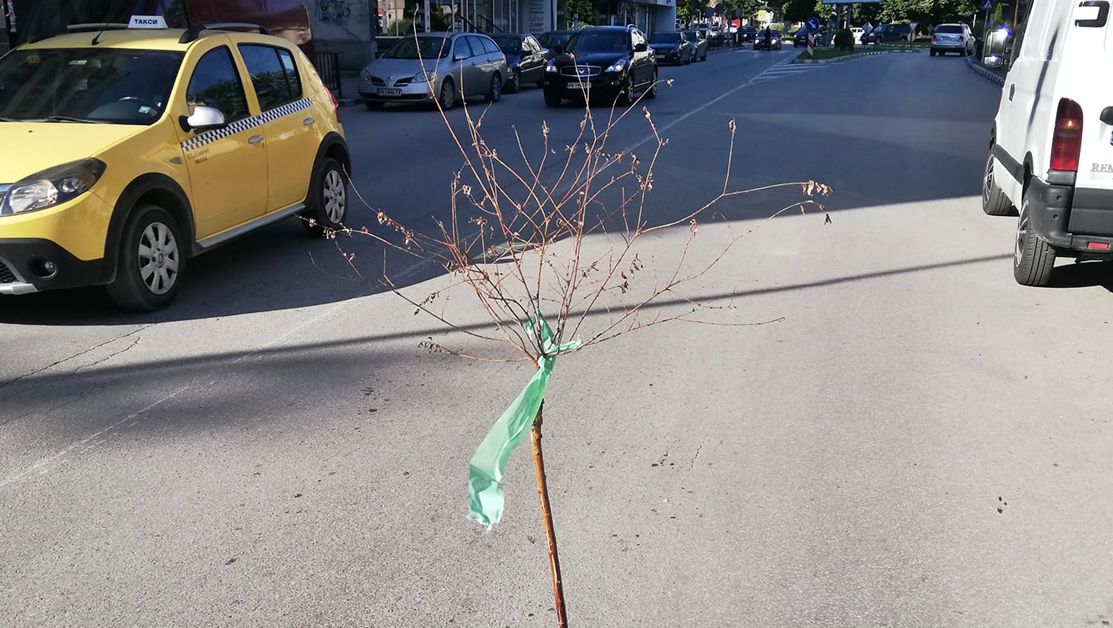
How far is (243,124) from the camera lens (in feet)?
24.5

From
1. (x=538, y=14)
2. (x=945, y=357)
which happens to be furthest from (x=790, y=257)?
(x=538, y=14)

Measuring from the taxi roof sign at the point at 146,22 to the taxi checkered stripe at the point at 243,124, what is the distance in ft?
4.29

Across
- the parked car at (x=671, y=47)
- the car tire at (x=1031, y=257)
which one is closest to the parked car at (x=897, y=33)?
the parked car at (x=671, y=47)

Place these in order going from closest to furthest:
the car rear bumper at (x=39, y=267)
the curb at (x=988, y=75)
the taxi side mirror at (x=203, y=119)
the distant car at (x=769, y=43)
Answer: the car rear bumper at (x=39, y=267) → the taxi side mirror at (x=203, y=119) → the curb at (x=988, y=75) → the distant car at (x=769, y=43)

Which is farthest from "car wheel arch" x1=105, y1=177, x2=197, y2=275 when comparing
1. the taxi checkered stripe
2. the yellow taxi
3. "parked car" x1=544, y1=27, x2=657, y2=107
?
"parked car" x1=544, y1=27, x2=657, y2=107

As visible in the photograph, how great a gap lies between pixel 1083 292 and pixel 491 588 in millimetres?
5690

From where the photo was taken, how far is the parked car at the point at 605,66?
21.4 metres

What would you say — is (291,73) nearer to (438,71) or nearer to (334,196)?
(334,196)

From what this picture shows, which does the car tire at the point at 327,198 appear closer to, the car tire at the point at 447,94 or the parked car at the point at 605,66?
the parked car at the point at 605,66

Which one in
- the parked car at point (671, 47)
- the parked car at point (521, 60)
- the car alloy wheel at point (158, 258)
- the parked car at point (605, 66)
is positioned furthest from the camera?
the parked car at point (671, 47)

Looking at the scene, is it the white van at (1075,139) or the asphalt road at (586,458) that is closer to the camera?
the asphalt road at (586,458)

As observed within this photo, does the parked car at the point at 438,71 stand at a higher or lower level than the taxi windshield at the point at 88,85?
lower

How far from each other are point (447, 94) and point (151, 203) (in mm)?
14927

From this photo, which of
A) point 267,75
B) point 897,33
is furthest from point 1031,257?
point 897,33
